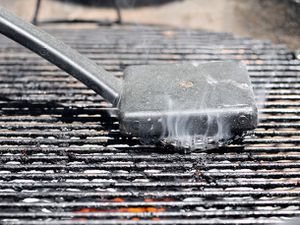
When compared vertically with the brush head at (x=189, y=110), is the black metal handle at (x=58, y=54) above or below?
above

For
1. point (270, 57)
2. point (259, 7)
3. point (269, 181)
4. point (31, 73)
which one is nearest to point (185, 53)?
point (270, 57)

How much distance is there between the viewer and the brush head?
206 cm

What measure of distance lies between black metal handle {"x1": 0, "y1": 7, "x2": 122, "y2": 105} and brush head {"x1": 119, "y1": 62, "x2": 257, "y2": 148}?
0.09 metres

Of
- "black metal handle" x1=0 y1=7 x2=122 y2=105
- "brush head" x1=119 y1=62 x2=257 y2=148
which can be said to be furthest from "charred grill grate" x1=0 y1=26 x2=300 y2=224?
"black metal handle" x1=0 y1=7 x2=122 y2=105

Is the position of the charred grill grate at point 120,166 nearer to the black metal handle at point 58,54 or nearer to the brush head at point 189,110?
the brush head at point 189,110

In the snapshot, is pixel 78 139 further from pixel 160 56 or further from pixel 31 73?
pixel 160 56

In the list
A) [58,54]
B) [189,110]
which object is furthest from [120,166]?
[58,54]

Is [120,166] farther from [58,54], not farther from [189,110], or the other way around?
[58,54]

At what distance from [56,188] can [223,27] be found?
351cm

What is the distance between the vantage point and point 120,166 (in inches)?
80.2

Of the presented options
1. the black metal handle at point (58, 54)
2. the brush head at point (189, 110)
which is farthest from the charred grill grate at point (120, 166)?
the black metal handle at point (58, 54)

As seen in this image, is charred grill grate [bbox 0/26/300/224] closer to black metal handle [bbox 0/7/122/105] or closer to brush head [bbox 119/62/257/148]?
brush head [bbox 119/62/257/148]

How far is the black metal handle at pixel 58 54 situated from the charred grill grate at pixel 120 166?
0.21 metres

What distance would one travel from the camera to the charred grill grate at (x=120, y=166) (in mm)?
1852
